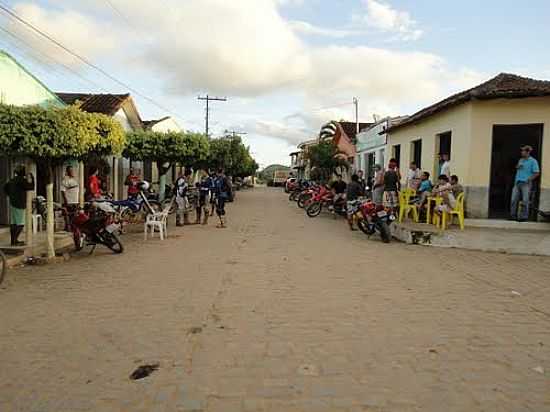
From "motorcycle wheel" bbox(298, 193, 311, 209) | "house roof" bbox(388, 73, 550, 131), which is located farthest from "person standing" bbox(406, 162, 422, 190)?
"motorcycle wheel" bbox(298, 193, 311, 209)

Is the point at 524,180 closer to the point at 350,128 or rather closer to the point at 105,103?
the point at 105,103

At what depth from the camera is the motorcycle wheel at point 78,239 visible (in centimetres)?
1046

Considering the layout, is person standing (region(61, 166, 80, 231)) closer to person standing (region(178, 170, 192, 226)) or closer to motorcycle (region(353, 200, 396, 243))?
person standing (region(178, 170, 192, 226))

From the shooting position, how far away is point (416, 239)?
11.8m

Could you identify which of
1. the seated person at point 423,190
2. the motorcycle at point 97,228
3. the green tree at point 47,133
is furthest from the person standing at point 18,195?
the seated person at point 423,190

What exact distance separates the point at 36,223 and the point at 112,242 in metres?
3.55

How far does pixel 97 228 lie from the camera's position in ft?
33.3

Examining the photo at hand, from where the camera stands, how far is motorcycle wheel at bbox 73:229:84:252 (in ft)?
34.3

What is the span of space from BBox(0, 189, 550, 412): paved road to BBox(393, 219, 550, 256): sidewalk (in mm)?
1514

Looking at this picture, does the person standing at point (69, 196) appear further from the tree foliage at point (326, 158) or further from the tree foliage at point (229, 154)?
the tree foliage at point (229, 154)

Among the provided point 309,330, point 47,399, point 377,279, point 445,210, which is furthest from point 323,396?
point 445,210

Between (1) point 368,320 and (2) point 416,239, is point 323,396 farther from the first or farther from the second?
(2) point 416,239

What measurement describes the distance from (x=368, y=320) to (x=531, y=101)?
398 inches

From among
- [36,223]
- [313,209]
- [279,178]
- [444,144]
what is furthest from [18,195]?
[279,178]
